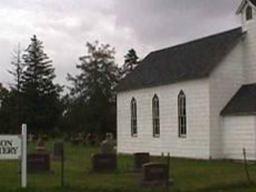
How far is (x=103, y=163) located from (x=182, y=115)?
14.1m

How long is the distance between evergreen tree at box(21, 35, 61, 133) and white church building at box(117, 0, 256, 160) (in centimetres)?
4526

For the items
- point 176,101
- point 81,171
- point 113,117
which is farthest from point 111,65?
point 81,171

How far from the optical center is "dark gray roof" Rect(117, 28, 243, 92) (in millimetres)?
42250

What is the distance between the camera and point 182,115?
44.6 metres

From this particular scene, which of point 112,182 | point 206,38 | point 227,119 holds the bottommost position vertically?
point 112,182

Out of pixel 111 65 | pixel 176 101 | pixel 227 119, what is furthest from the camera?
pixel 111 65

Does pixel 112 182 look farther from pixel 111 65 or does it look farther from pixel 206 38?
pixel 111 65

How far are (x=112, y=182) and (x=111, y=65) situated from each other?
208ft

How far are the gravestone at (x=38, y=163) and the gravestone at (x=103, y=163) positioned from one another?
2.28 m

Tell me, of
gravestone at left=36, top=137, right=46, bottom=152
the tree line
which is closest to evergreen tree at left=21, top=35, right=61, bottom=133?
the tree line

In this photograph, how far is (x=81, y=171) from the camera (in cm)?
3158

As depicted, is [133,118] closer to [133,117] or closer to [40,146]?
[133,117]

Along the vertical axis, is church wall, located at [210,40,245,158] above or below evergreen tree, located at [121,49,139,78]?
below

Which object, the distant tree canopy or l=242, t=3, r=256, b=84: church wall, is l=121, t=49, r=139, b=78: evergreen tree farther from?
l=242, t=3, r=256, b=84: church wall
